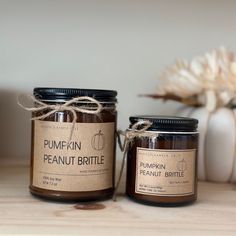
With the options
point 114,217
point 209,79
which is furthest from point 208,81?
point 114,217

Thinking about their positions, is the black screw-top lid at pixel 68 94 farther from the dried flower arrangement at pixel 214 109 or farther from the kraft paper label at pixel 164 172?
the dried flower arrangement at pixel 214 109

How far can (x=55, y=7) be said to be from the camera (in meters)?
0.76

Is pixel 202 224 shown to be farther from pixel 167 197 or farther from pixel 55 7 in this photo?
pixel 55 7

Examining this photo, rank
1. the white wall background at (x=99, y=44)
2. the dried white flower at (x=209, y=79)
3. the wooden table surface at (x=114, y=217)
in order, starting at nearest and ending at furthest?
the wooden table surface at (x=114, y=217) → the dried white flower at (x=209, y=79) → the white wall background at (x=99, y=44)

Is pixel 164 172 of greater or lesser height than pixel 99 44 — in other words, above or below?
below

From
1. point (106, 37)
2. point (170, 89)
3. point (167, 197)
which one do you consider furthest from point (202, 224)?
point (106, 37)

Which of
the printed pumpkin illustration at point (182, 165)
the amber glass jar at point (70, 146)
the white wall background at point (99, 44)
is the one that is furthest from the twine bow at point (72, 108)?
the white wall background at point (99, 44)

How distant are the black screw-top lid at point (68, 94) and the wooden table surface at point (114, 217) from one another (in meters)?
0.12

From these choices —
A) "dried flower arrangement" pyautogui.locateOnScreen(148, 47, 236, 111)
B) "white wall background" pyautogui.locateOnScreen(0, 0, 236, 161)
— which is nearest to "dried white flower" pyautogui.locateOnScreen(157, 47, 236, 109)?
"dried flower arrangement" pyautogui.locateOnScreen(148, 47, 236, 111)

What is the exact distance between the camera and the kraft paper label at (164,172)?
0.50 meters

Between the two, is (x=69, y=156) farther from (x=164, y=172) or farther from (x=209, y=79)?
(x=209, y=79)

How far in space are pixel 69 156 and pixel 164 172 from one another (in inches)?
4.2

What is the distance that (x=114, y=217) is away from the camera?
0.46 metres

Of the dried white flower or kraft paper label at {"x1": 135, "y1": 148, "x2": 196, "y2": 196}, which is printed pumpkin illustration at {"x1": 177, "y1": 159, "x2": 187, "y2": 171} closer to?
kraft paper label at {"x1": 135, "y1": 148, "x2": 196, "y2": 196}
